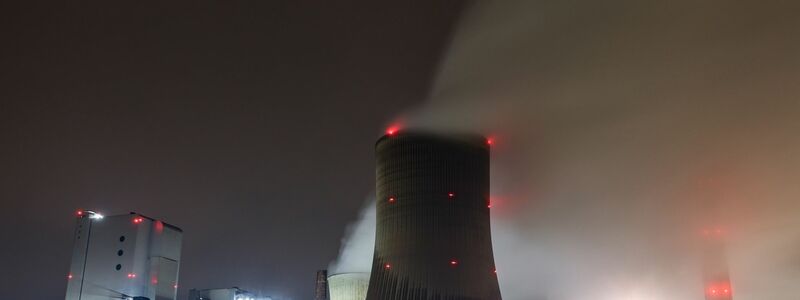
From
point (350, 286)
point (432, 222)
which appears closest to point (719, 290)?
point (350, 286)

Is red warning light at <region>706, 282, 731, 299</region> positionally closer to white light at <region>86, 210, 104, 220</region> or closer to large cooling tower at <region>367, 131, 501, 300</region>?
large cooling tower at <region>367, 131, 501, 300</region>

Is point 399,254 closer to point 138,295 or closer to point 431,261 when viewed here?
point 431,261

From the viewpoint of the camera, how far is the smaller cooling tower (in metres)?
31.8

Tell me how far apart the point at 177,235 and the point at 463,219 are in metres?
10.2

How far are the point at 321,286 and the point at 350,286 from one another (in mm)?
13189

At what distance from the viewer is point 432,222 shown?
82.1ft

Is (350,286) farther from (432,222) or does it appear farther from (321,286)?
(321,286)

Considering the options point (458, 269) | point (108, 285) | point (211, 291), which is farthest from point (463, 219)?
point (211, 291)

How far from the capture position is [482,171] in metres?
26.7

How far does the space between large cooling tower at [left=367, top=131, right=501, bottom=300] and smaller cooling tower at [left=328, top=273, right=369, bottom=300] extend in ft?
18.9

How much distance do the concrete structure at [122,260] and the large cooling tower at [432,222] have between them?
7081 mm

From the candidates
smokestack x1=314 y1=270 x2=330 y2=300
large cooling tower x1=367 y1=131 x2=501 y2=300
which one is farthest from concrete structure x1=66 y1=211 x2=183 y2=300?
smokestack x1=314 y1=270 x2=330 y2=300

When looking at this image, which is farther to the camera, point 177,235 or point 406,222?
point 177,235

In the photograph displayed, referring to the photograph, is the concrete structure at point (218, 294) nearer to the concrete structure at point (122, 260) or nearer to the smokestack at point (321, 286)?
the smokestack at point (321, 286)
